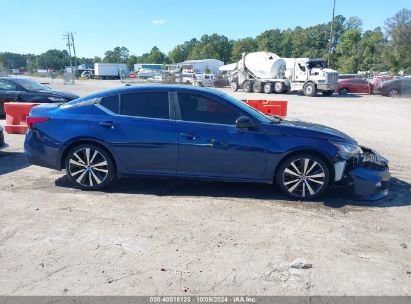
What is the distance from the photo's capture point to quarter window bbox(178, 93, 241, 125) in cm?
558

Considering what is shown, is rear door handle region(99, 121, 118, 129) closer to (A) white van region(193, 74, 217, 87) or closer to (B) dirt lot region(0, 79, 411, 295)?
(B) dirt lot region(0, 79, 411, 295)

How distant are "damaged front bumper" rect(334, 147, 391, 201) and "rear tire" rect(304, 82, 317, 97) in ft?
84.1

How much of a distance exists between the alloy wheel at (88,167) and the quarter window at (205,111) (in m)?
1.36

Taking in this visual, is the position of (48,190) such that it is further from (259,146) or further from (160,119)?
(259,146)

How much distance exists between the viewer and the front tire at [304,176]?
5469 millimetres

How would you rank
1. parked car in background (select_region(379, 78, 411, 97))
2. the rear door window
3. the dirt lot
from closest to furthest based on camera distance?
the dirt lot → the rear door window → parked car in background (select_region(379, 78, 411, 97))

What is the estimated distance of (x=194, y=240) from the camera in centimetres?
426

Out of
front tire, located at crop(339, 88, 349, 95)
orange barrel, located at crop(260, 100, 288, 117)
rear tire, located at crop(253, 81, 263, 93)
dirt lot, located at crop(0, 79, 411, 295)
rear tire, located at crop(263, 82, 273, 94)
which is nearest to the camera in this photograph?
dirt lot, located at crop(0, 79, 411, 295)

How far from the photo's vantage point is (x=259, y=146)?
5449 mm

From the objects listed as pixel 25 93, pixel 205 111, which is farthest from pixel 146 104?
pixel 25 93

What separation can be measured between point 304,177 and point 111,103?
2.94 metres

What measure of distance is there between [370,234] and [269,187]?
6.27ft

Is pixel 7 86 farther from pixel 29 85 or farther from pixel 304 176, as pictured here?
pixel 304 176

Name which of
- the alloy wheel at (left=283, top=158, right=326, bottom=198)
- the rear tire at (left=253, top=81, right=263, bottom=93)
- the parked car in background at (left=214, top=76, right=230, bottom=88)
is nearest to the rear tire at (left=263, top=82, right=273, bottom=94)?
the rear tire at (left=253, top=81, right=263, bottom=93)
